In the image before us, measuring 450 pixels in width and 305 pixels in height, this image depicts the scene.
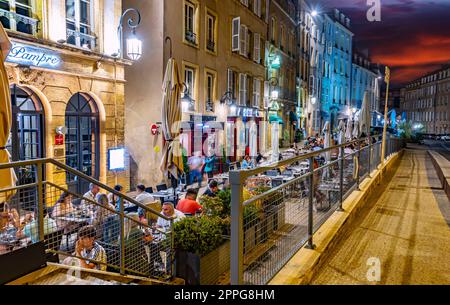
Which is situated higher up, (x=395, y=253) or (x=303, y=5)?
(x=303, y=5)

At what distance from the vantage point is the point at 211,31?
64.9ft

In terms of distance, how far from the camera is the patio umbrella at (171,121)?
32.0ft

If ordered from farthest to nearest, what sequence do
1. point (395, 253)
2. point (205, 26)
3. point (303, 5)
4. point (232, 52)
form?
point (303, 5) → point (232, 52) → point (205, 26) → point (395, 253)

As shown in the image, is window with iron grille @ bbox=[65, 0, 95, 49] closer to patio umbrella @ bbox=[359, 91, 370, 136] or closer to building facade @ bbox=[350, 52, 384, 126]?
patio umbrella @ bbox=[359, 91, 370, 136]

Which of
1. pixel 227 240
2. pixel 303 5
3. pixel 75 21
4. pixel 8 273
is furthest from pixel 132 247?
pixel 303 5

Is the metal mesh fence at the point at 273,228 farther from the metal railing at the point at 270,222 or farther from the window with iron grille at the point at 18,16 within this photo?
the window with iron grille at the point at 18,16

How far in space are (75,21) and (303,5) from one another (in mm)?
31076

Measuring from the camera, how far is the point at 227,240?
620 cm

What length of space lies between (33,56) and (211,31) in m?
11.3

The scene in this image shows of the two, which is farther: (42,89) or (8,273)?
(42,89)

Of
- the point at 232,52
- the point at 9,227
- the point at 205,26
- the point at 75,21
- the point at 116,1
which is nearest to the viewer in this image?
the point at 9,227

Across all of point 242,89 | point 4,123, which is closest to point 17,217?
point 4,123

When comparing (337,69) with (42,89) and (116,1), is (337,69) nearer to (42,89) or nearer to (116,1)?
(116,1)

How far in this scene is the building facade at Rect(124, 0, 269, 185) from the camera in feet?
52.4
